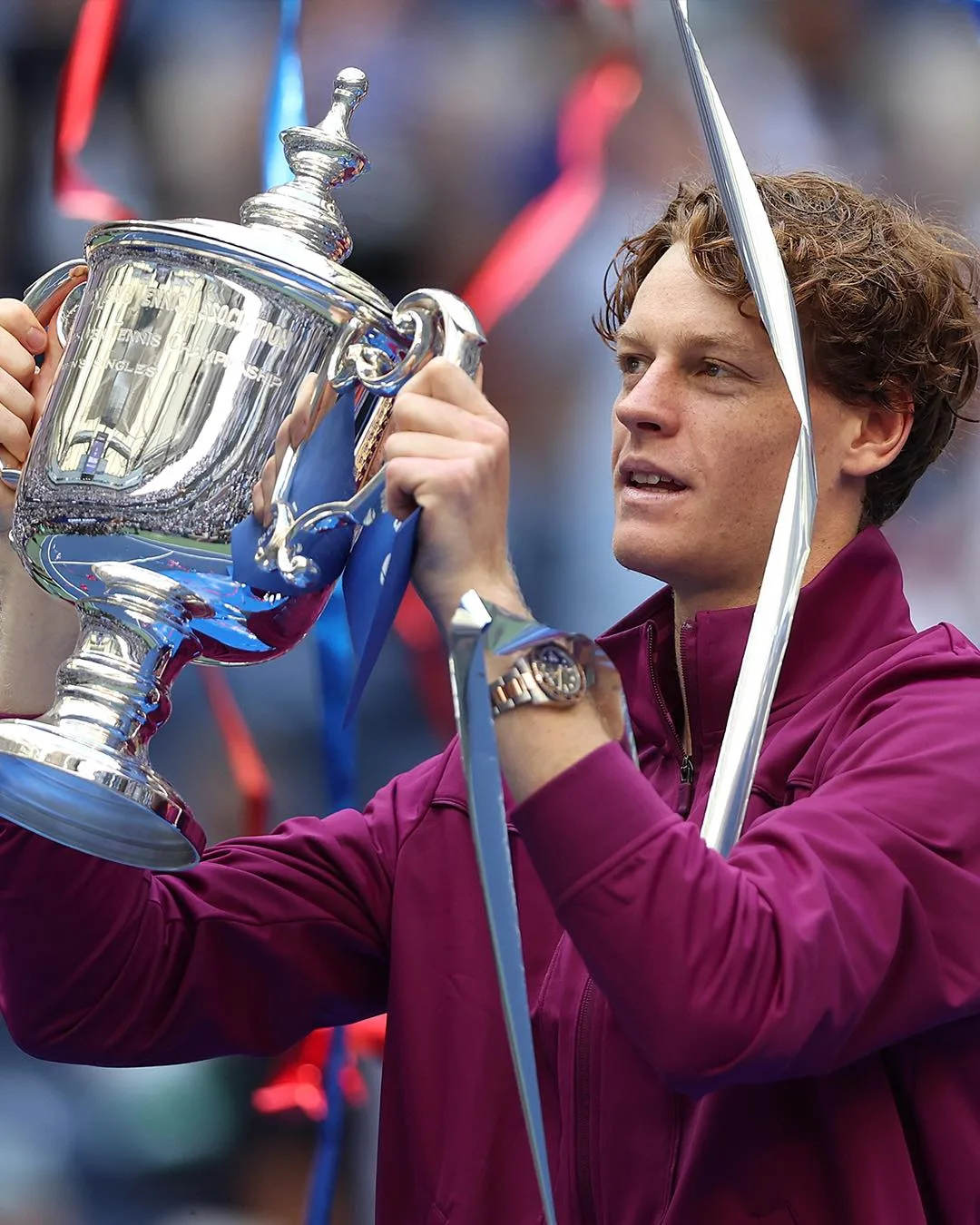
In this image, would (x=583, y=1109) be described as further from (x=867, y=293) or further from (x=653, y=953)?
(x=867, y=293)

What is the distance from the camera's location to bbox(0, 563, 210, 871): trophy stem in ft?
2.88

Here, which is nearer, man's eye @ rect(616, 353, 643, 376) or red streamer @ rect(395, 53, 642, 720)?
man's eye @ rect(616, 353, 643, 376)

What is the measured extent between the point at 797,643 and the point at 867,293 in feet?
0.90

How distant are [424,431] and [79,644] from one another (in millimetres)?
A: 240

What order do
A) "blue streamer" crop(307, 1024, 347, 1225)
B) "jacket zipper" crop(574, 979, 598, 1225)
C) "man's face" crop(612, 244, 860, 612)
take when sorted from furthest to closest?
"blue streamer" crop(307, 1024, 347, 1225) < "man's face" crop(612, 244, 860, 612) < "jacket zipper" crop(574, 979, 598, 1225)

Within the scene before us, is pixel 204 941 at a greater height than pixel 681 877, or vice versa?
pixel 681 877

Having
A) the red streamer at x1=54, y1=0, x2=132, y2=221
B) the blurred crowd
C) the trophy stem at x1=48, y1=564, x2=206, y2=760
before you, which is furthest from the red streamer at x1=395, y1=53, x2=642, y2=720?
the trophy stem at x1=48, y1=564, x2=206, y2=760

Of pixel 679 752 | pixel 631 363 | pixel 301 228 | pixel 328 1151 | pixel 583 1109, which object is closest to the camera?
pixel 301 228

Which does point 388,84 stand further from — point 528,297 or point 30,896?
point 30,896

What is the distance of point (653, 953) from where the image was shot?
0.83m

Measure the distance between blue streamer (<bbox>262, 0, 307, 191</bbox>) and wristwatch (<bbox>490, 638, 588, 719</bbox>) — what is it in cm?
134

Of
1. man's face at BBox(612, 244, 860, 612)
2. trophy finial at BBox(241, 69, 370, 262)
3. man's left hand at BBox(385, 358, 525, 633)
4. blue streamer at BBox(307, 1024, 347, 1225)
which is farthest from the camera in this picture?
blue streamer at BBox(307, 1024, 347, 1225)

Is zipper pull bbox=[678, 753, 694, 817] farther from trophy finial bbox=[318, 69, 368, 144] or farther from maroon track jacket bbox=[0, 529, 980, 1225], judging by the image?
trophy finial bbox=[318, 69, 368, 144]

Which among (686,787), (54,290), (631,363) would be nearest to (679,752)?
(686,787)
